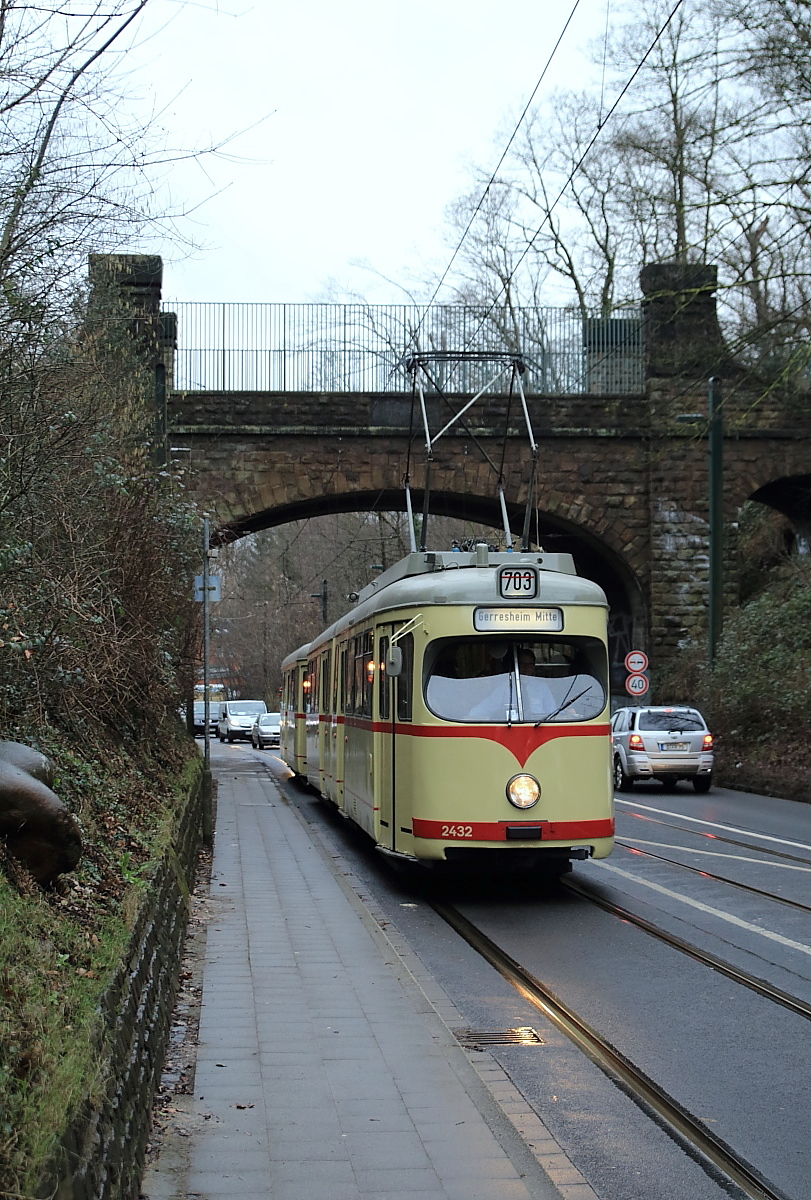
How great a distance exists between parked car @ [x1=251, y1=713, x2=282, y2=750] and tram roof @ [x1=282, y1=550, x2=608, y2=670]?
39.4 m

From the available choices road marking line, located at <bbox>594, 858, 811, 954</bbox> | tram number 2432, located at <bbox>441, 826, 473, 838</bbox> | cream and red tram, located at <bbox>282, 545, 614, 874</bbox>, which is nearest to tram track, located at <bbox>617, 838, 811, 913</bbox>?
road marking line, located at <bbox>594, 858, 811, 954</bbox>

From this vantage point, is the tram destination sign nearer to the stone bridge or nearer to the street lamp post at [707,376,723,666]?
the street lamp post at [707,376,723,666]

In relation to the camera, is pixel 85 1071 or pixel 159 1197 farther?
pixel 159 1197

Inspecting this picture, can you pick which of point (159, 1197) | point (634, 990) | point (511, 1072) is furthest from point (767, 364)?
point (159, 1197)

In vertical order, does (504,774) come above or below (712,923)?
above

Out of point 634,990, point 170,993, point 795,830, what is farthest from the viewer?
point 795,830

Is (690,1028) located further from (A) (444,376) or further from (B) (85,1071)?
(A) (444,376)

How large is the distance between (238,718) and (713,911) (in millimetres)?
49493

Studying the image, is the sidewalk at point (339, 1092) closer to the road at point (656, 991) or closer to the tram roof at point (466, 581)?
the road at point (656, 991)

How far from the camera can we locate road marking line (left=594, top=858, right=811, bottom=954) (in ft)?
30.8

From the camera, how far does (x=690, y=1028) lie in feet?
23.4

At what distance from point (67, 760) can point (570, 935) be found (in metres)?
3.88

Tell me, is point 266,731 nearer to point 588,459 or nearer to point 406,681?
point 588,459

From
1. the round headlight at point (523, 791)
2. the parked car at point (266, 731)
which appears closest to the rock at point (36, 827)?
the round headlight at point (523, 791)
